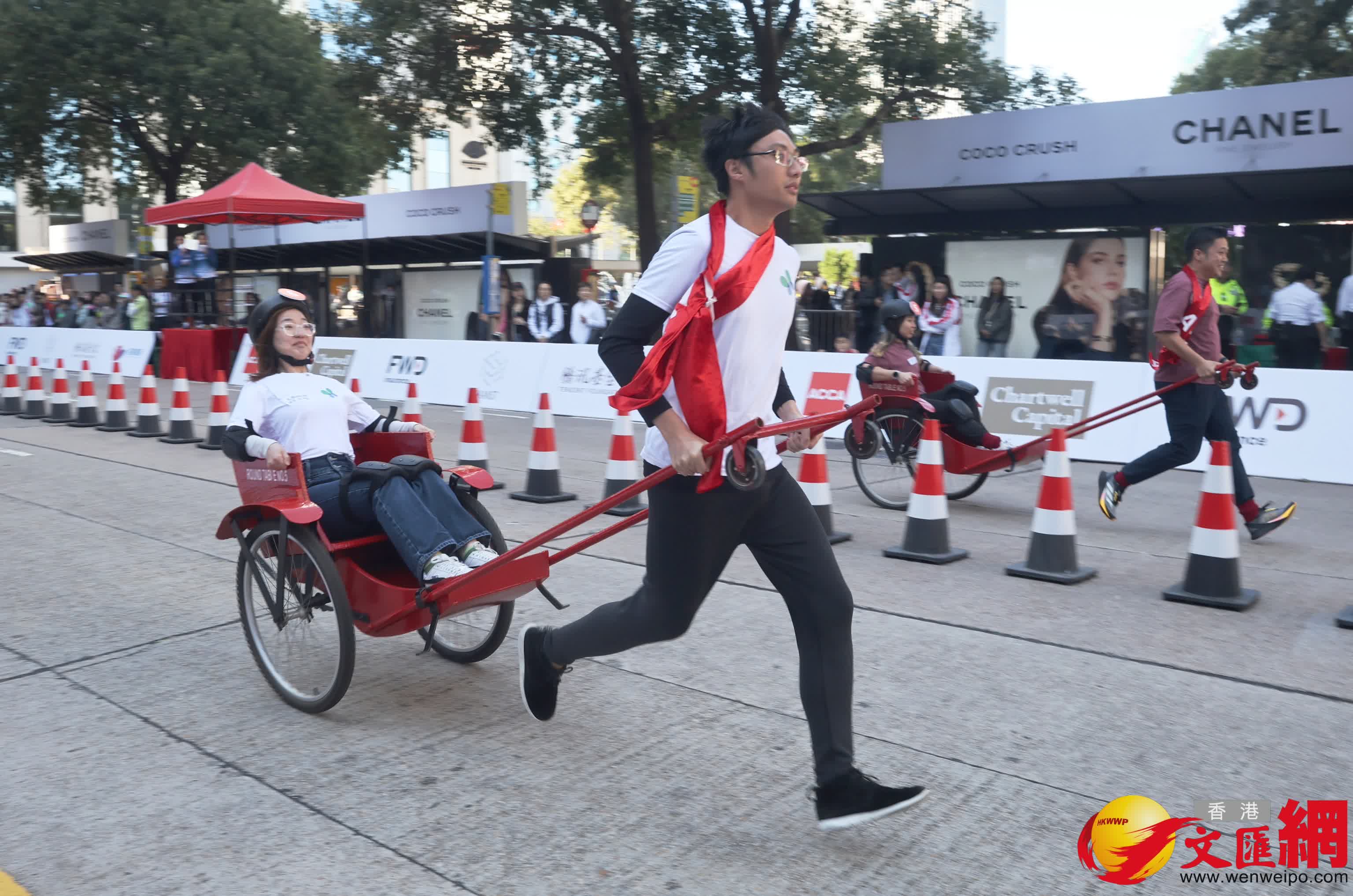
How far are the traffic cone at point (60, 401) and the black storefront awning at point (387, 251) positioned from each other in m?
8.66

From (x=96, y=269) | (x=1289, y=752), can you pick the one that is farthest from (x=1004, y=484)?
(x=96, y=269)

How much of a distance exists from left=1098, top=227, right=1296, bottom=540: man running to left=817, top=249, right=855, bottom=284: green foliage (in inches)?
1650

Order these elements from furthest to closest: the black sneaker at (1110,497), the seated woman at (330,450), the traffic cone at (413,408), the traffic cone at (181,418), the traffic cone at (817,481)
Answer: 1. the traffic cone at (181,418)
2. the traffic cone at (413,408)
3. the black sneaker at (1110,497)
4. the traffic cone at (817,481)
5. the seated woman at (330,450)

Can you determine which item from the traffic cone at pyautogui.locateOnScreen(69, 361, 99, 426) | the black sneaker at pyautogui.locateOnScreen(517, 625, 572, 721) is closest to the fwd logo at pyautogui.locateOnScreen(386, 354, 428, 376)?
the traffic cone at pyautogui.locateOnScreen(69, 361, 99, 426)

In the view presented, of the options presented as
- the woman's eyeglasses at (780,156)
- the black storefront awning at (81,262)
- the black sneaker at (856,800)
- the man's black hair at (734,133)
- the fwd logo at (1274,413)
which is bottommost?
the black sneaker at (856,800)

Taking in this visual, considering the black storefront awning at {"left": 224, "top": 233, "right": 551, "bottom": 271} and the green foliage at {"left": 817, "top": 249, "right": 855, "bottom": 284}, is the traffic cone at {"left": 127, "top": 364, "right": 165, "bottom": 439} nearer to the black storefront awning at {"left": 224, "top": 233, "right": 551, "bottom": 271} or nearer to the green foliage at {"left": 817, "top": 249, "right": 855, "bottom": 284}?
the black storefront awning at {"left": 224, "top": 233, "right": 551, "bottom": 271}

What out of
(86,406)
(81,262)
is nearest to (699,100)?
(86,406)

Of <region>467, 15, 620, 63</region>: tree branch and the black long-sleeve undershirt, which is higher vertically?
<region>467, 15, 620, 63</region>: tree branch

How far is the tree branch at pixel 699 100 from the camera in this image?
20203mm

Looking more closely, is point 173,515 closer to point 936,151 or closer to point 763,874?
point 763,874

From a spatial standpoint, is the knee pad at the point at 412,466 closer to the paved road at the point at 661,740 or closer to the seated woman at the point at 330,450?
the seated woman at the point at 330,450

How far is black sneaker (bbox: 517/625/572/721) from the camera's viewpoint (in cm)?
373

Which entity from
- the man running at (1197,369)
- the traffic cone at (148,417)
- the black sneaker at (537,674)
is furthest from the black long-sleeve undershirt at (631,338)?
the traffic cone at (148,417)

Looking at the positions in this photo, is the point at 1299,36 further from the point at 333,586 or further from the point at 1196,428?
the point at 333,586
